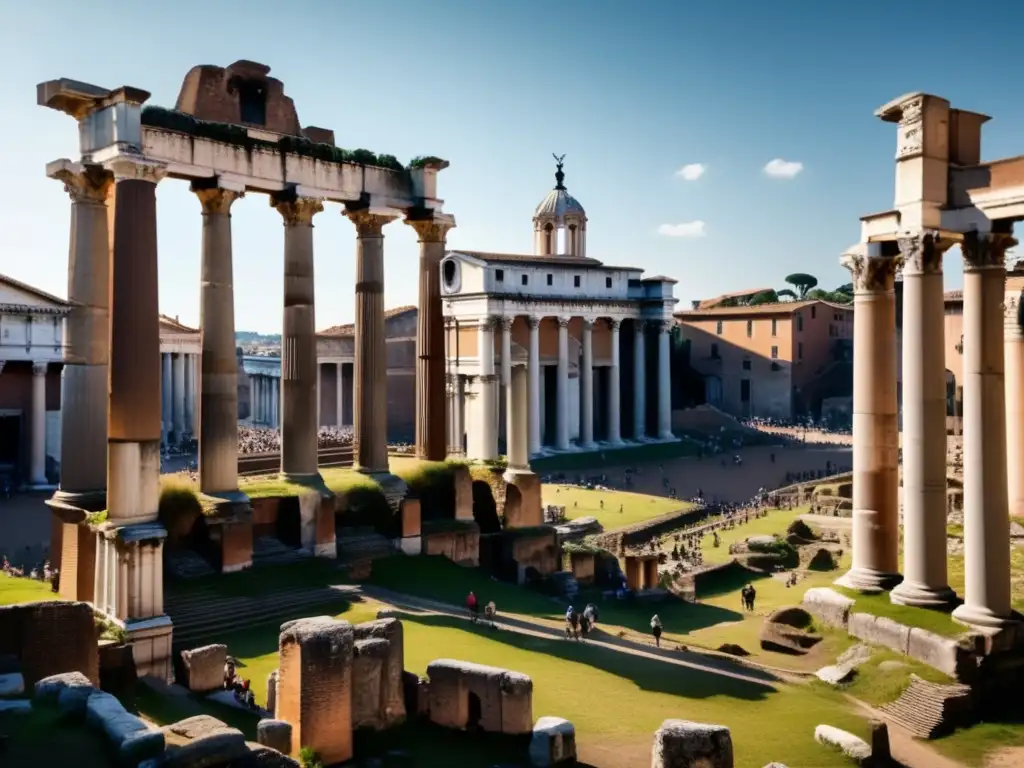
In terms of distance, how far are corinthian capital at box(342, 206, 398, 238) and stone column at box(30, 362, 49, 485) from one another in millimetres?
24969

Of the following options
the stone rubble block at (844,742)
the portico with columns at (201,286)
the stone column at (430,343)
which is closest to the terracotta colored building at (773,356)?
the stone column at (430,343)

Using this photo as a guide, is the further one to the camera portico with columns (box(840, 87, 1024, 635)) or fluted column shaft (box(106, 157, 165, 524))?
fluted column shaft (box(106, 157, 165, 524))

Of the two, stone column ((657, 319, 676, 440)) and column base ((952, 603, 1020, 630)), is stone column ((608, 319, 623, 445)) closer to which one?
stone column ((657, 319, 676, 440))

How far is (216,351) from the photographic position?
19266 millimetres

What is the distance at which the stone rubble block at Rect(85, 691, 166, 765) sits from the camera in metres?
8.48

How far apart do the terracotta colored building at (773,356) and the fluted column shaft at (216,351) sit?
5753 cm

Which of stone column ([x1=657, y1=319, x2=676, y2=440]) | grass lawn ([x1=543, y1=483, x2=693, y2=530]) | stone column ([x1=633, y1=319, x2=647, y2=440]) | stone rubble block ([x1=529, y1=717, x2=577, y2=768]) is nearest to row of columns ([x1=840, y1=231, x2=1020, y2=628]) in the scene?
stone rubble block ([x1=529, y1=717, x2=577, y2=768])

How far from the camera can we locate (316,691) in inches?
438

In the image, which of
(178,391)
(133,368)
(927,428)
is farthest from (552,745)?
(178,391)

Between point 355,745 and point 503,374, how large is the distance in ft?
124

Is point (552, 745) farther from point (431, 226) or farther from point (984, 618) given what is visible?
point (431, 226)

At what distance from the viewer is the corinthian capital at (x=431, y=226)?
75.9 feet

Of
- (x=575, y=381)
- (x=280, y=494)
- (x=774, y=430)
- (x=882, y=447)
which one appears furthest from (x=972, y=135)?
(x=774, y=430)

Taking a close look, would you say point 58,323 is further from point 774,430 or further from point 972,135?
point 774,430
